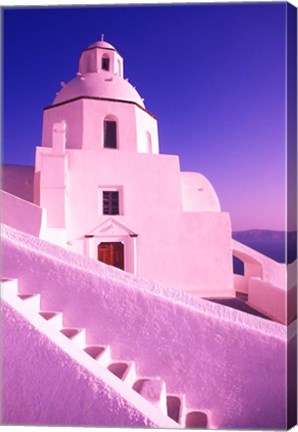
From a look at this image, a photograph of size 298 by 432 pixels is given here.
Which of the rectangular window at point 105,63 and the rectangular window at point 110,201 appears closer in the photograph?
the rectangular window at point 110,201

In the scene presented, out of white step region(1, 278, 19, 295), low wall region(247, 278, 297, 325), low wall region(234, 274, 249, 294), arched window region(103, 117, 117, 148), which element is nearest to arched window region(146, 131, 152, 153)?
arched window region(103, 117, 117, 148)

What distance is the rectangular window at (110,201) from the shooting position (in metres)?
9.45

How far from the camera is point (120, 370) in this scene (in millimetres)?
3479

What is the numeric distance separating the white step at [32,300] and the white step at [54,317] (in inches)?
3.4

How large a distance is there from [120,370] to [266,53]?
3766mm

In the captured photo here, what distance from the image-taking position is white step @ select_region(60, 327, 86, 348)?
11.2ft

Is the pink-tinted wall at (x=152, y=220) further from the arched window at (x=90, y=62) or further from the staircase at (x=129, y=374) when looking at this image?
the staircase at (x=129, y=374)

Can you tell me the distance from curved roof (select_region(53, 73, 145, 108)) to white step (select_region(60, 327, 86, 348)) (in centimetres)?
819

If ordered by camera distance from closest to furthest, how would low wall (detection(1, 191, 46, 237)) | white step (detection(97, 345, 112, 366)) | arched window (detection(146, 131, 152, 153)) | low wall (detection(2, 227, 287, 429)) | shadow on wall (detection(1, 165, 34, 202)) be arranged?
white step (detection(97, 345, 112, 366)) → low wall (detection(2, 227, 287, 429)) → low wall (detection(1, 191, 46, 237)) → shadow on wall (detection(1, 165, 34, 202)) → arched window (detection(146, 131, 152, 153))

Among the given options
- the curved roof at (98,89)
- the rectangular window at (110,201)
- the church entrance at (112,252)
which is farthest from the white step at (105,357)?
the curved roof at (98,89)

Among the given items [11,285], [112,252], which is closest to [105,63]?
[112,252]

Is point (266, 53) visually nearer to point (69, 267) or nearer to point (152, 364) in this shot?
point (69, 267)

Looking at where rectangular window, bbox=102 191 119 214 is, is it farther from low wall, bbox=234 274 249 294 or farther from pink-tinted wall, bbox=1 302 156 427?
pink-tinted wall, bbox=1 302 156 427

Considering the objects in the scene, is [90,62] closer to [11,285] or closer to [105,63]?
[105,63]
